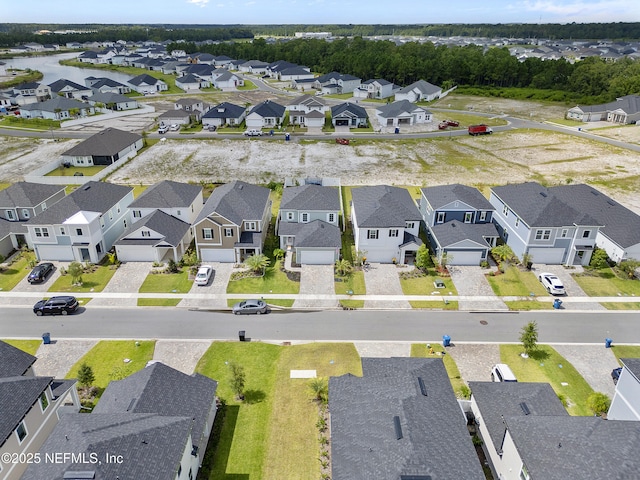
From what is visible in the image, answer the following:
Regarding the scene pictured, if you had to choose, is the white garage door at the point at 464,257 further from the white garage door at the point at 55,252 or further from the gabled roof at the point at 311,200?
the white garage door at the point at 55,252

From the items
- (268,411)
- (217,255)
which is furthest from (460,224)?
(268,411)

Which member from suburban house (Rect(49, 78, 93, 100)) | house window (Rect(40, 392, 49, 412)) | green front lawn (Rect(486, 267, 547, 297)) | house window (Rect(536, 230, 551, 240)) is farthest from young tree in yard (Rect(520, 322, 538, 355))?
suburban house (Rect(49, 78, 93, 100))

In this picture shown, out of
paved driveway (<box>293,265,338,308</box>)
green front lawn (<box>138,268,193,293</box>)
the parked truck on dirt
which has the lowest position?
green front lawn (<box>138,268,193,293</box>)

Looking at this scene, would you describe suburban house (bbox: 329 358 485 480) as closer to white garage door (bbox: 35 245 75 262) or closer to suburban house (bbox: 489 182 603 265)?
suburban house (bbox: 489 182 603 265)

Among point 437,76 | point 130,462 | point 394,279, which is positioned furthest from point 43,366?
point 437,76

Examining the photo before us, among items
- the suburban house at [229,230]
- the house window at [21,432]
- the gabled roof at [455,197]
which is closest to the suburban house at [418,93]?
the gabled roof at [455,197]

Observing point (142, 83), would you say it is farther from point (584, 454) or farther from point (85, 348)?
point (584, 454)
